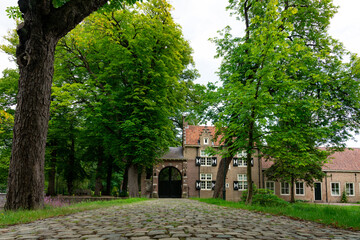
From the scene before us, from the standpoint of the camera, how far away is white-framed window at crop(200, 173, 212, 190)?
3155 centimetres

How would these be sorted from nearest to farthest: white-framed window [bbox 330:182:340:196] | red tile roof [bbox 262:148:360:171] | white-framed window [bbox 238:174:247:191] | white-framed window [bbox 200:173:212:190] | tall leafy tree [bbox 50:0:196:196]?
tall leafy tree [bbox 50:0:196:196] < white-framed window [bbox 200:173:212:190] < white-framed window [bbox 238:174:247:191] < white-framed window [bbox 330:182:340:196] < red tile roof [bbox 262:148:360:171]

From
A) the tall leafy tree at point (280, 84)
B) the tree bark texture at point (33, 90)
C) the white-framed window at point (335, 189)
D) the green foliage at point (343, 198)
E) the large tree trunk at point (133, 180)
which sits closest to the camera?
the tree bark texture at point (33, 90)

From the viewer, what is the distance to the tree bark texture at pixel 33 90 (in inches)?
248

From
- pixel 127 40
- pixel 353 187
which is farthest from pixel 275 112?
pixel 353 187

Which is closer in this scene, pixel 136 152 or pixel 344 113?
pixel 344 113

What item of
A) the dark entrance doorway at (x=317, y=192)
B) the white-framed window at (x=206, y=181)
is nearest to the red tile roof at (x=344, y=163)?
the dark entrance doorway at (x=317, y=192)

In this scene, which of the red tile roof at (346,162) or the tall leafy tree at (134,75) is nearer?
the tall leafy tree at (134,75)

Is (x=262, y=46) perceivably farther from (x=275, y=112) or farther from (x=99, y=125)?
(x=99, y=125)

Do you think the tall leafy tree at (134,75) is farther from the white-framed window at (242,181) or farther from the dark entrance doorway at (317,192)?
the dark entrance doorway at (317,192)

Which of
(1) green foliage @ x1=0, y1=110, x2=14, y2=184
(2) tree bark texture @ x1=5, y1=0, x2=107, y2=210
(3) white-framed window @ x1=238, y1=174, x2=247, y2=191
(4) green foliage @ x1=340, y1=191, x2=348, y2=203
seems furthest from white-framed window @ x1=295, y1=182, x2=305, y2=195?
(2) tree bark texture @ x1=5, y1=0, x2=107, y2=210

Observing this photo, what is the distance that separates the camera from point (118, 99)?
18094mm

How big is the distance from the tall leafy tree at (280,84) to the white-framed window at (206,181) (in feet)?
59.8

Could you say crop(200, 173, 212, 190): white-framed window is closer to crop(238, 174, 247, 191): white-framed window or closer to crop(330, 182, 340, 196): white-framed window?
crop(238, 174, 247, 191): white-framed window

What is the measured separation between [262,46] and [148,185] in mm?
25806
